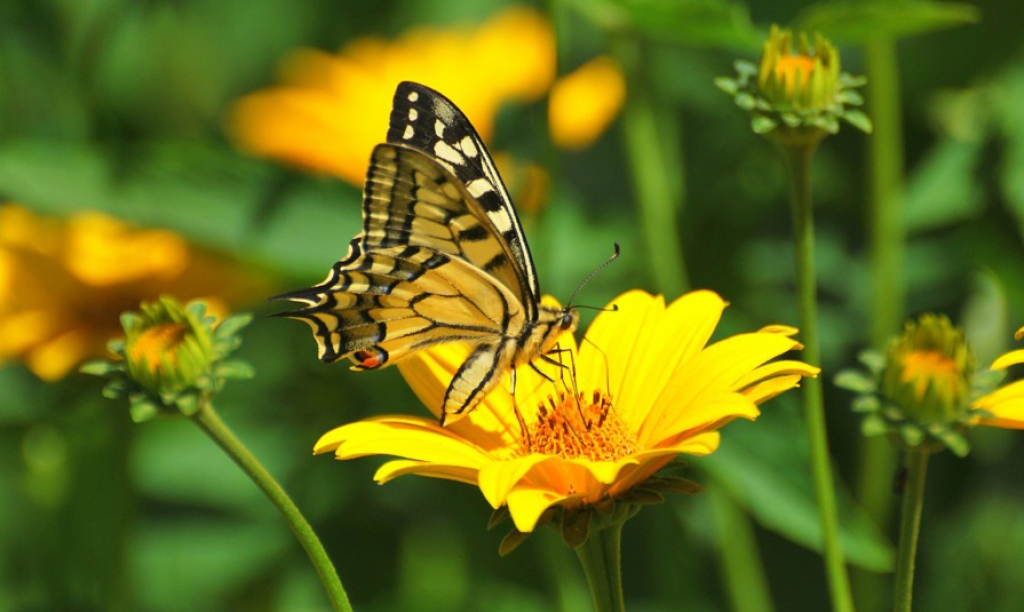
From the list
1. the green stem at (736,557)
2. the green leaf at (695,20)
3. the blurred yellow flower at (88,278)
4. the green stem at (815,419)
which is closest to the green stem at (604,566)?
the green stem at (815,419)

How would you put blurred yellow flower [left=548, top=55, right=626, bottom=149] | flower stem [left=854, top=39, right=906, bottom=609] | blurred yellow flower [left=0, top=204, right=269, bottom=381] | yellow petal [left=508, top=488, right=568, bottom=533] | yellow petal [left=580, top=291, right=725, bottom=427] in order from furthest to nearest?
blurred yellow flower [left=548, top=55, right=626, bottom=149] → blurred yellow flower [left=0, top=204, right=269, bottom=381] → flower stem [left=854, top=39, right=906, bottom=609] → yellow petal [left=580, top=291, right=725, bottom=427] → yellow petal [left=508, top=488, right=568, bottom=533]

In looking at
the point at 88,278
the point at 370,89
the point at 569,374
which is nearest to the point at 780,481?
the point at 569,374

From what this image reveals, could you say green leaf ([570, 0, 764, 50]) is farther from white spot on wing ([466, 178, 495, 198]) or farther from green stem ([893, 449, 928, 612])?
green stem ([893, 449, 928, 612])

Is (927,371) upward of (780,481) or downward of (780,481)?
upward

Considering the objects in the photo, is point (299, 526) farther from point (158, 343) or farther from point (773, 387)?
point (773, 387)

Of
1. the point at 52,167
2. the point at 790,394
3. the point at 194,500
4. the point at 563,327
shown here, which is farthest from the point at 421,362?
the point at 194,500

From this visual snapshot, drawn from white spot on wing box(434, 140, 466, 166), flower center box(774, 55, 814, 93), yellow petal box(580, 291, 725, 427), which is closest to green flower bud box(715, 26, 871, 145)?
flower center box(774, 55, 814, 93)
